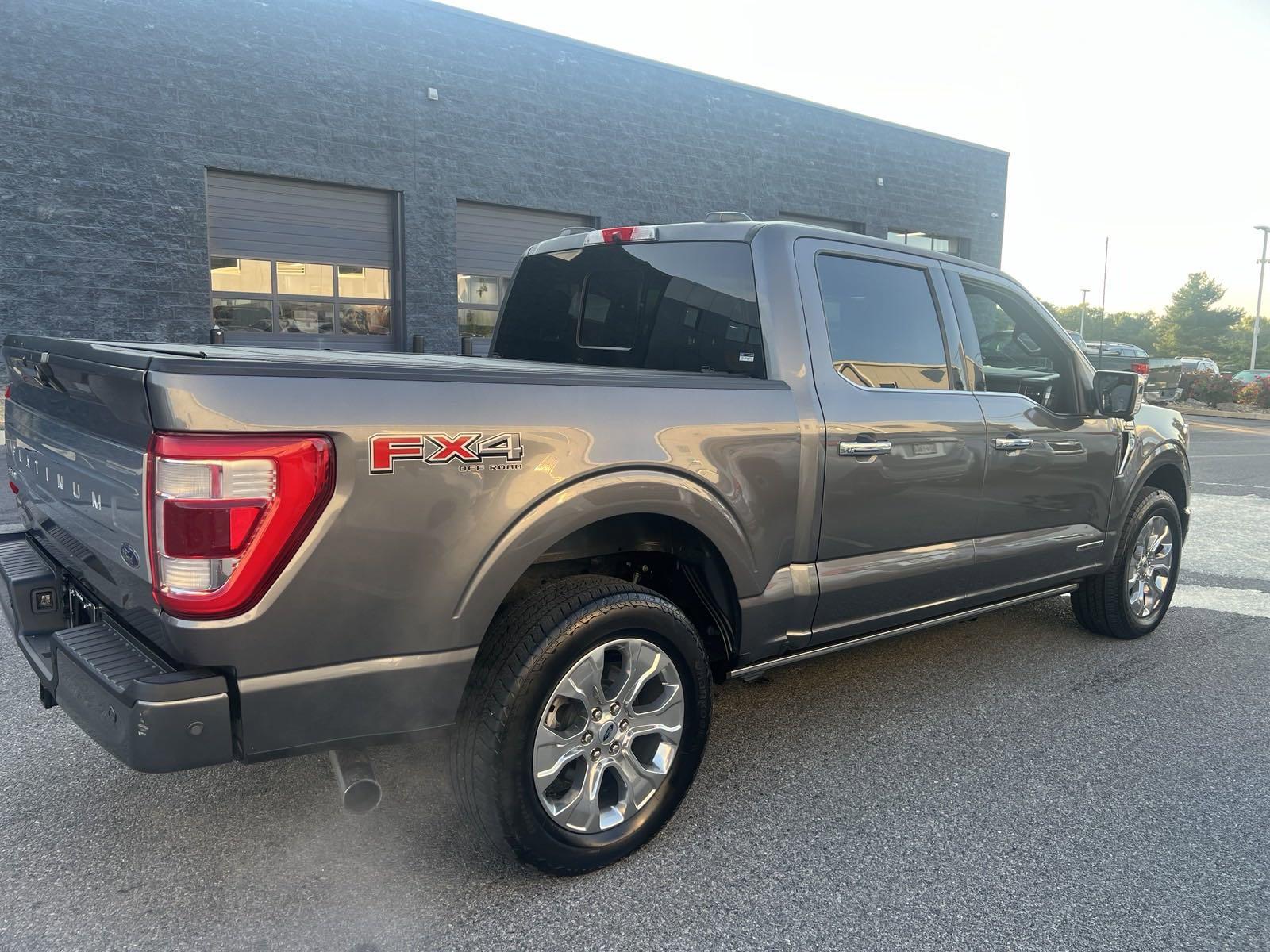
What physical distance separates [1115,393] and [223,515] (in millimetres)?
3920

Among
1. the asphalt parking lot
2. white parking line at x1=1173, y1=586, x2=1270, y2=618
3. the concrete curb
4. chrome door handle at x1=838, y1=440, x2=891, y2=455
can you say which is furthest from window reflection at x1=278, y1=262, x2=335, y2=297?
the concrete curb

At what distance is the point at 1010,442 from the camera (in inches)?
152

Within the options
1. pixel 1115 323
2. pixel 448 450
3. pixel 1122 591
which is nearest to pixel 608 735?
pixel 448 450

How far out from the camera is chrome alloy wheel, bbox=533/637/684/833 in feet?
8.43

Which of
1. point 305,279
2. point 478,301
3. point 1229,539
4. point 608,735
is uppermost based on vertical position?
point 305,279

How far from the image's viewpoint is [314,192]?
1609cm

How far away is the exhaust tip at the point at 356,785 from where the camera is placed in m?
2.25

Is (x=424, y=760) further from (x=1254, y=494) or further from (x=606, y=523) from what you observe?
(x=1254, y=494)

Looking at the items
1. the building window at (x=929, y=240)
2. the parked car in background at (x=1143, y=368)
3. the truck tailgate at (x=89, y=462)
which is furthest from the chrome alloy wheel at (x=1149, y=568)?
the building window at (x=929, y=240)

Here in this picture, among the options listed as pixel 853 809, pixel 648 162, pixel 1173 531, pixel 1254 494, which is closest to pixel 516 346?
pixel 853 809

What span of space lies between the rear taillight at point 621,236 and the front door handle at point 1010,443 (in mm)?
1615

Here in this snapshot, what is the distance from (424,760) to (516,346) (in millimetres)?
1927

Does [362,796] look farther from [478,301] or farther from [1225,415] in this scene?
[1225,415]

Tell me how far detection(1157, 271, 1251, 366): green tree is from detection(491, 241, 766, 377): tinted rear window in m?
90.0
